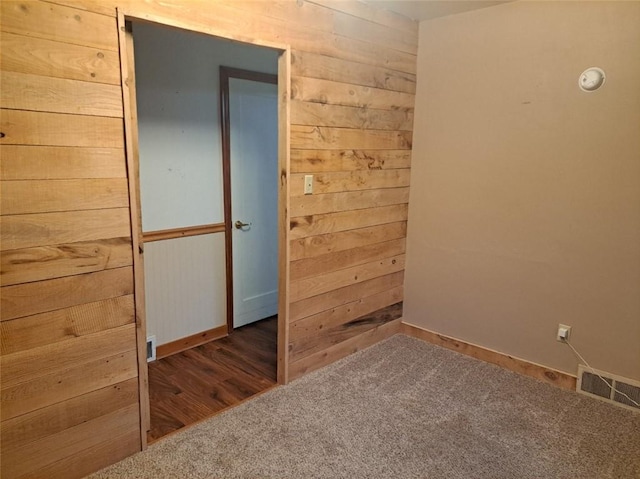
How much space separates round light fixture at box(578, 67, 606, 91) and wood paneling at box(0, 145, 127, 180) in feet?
7.87

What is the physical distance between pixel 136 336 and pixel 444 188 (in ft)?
7.12

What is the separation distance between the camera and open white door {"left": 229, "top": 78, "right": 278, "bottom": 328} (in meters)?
3.30

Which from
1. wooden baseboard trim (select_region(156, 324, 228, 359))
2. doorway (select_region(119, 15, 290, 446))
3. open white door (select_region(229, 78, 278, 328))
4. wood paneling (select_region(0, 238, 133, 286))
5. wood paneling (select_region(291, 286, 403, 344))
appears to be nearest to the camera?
wood paneling (select_region(0, 238, 133, 286))

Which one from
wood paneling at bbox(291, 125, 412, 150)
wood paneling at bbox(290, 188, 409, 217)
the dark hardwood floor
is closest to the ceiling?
wood paneling at bbox(291, 125, 412, 150)

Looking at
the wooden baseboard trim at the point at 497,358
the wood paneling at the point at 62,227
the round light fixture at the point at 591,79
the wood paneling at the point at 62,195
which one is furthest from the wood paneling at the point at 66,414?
the round light fixture at the point at 591,79

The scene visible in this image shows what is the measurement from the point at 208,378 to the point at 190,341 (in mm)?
490

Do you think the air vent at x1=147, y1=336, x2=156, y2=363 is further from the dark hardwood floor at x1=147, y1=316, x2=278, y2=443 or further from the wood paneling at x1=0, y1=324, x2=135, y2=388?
the wood paneling at x1=0, y1=324, x2=135, y2=388

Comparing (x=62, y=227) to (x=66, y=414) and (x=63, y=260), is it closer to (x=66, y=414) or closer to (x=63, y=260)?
(x=63, y=260)

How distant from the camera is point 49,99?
5.26 feet

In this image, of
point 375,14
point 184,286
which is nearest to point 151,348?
point 184,286

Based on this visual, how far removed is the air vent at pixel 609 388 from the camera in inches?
98.4

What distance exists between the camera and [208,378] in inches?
111

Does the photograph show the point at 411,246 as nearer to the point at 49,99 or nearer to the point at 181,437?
the point at 181,437

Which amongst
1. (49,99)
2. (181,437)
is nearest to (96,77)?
(49,99)
